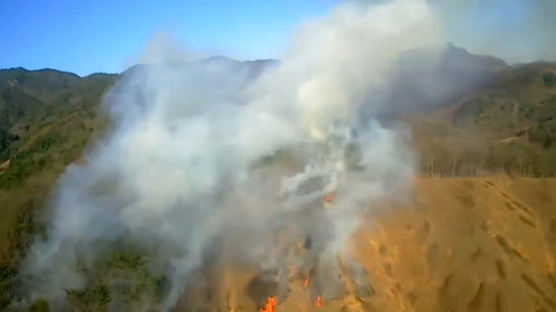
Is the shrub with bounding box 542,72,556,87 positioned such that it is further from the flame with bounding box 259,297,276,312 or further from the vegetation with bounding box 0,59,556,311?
the flame with bounding box 259,297,276,312

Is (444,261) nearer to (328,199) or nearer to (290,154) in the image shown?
(328,199)

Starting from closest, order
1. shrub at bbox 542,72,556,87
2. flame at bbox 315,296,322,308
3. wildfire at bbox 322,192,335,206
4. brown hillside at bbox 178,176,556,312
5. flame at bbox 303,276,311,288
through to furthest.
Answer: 1. flame at bbox 315,296,322,308
2. brown hillside at bbox 178,176,556,312
3. flame at bbox 303,276,311,288
4. wildfire at bbox 322,192,335,206
5. shrub at bbox 542,72,556,87

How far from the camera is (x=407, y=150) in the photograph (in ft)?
227

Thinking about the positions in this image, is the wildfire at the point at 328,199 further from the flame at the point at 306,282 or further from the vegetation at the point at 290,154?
the flame at the point at 306,282

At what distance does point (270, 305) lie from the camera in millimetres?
45406

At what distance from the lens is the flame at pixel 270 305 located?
1779 inches

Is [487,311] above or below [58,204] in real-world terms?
below

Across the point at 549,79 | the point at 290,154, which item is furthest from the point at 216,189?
the point at 549,79

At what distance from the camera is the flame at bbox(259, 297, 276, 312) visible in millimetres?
45188

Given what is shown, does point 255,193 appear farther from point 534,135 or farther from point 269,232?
point 534,135

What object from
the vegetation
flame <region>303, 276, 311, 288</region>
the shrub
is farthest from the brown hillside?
the shrub

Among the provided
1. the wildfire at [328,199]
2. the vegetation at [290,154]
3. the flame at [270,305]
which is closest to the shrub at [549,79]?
the vegetation at [290,154]

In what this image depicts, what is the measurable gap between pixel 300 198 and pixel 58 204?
24282 millimetres

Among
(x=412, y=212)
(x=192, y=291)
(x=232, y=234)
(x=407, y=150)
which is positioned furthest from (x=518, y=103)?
(x=192, y=291)
